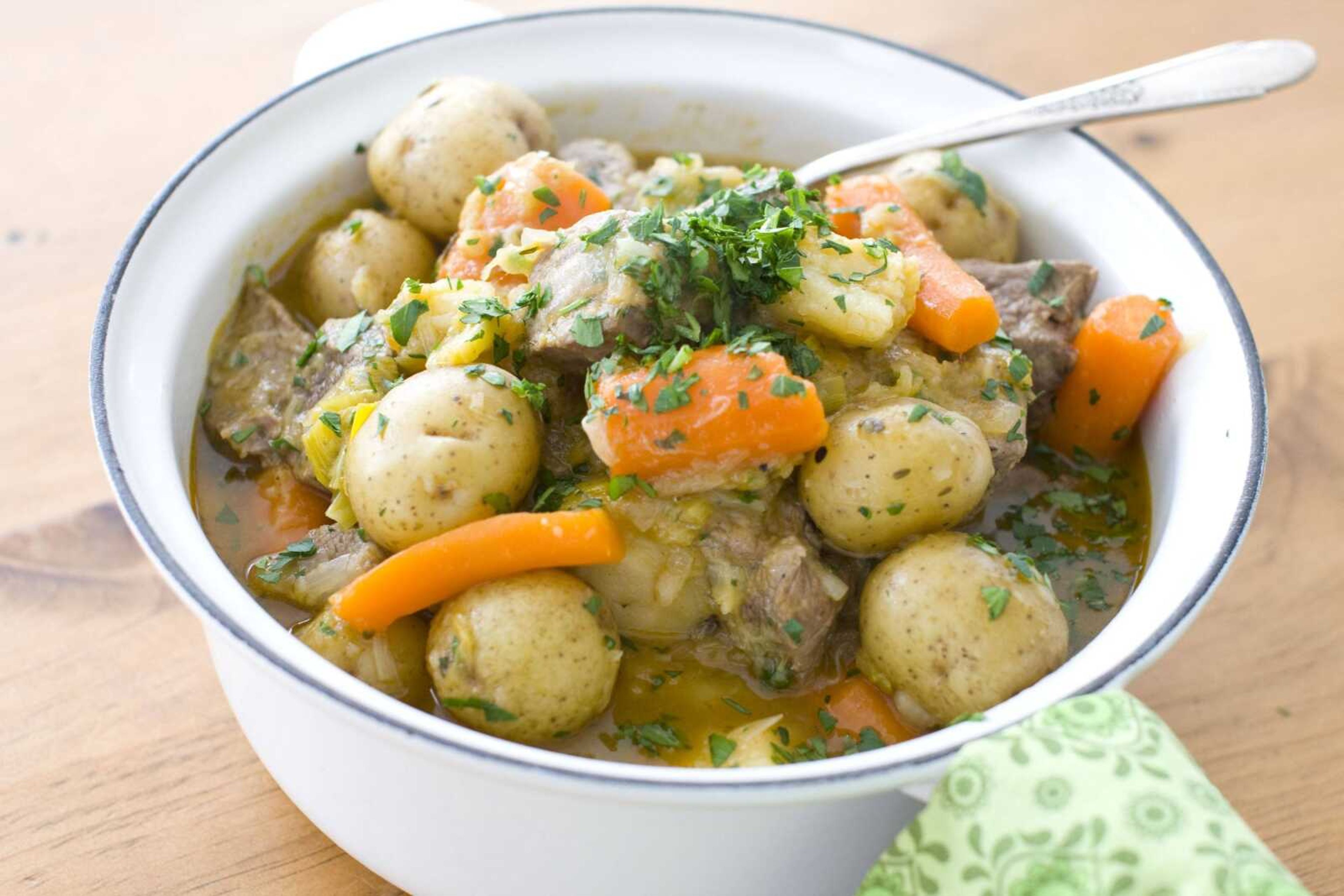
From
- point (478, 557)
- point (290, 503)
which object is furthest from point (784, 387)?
point (290, 503)

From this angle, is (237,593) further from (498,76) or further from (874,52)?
(874,52)

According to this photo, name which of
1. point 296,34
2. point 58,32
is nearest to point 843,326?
point 296,34

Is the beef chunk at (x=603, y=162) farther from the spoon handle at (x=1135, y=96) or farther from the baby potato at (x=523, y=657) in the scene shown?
the baby potato at (x=523, y=657)

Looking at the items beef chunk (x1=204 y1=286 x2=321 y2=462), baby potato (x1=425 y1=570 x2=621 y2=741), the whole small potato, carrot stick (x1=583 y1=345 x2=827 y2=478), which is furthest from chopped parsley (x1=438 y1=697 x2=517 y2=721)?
the whole small potato

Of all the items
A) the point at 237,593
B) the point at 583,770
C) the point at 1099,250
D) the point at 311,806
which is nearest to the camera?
the point at 583,770

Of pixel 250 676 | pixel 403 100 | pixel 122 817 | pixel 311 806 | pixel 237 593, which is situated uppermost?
pixel 403 100

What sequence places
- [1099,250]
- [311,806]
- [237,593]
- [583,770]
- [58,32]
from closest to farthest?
[583,770], [237,593], [311,806], [1099,250], [58,32]

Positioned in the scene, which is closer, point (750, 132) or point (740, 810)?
point (740, 810)
